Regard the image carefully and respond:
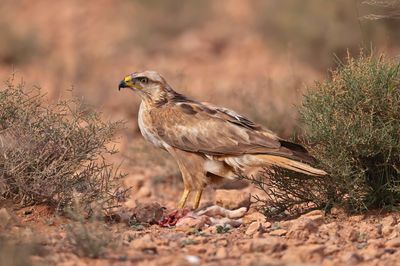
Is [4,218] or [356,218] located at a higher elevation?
[4,218]

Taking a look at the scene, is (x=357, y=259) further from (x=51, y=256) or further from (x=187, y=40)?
(x=187, y=40)

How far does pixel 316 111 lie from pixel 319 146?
34 centimetres

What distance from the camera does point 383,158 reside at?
8.01m

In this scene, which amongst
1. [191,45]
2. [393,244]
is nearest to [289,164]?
[393,244]

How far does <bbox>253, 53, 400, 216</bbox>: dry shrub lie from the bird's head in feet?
6.17

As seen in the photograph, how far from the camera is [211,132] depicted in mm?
8742

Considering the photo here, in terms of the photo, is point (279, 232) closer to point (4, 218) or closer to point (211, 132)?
point (211, 132)

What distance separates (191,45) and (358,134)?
13.5m

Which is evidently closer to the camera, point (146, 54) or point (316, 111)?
point (316, 111)

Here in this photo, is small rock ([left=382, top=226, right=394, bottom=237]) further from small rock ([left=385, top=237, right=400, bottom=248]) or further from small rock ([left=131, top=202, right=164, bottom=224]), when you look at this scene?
small rock ([left=131, top=202, right=164, bottom=224])

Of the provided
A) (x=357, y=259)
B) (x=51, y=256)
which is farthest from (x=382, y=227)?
(x=51, y=256)

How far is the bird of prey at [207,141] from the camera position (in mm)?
8391

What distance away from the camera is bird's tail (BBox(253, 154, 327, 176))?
7889mm

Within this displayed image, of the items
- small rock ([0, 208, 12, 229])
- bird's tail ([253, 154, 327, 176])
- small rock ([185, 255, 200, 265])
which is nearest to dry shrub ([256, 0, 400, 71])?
bird's tail ([253, 154, 327, 176])
